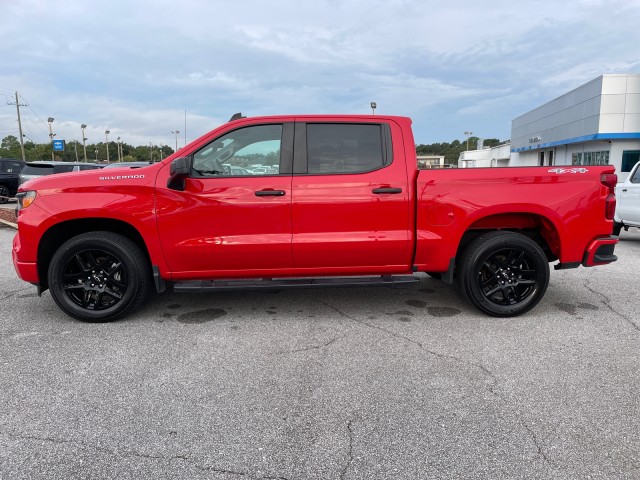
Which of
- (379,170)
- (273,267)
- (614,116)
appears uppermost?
(614,116)

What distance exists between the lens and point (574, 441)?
2.54 metres

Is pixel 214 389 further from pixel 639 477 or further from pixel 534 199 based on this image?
pixel 534 199

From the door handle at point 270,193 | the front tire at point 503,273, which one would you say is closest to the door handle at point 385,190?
the door handle at point 270,193

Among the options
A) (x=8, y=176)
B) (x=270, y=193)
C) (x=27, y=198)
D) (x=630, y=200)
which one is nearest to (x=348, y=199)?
(x=270, y=193)

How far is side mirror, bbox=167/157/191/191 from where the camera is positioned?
4.07 m

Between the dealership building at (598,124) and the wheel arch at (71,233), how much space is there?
25492mm

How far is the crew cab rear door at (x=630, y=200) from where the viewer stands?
9.07m

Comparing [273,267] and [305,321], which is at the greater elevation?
[273,267]

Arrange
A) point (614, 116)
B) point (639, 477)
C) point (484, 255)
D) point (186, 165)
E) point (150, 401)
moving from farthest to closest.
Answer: point (614, 116), point (484, 255), point (186, 165), point (150, 401), point (639, 477)

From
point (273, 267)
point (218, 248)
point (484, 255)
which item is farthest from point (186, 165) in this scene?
point (484, 255)

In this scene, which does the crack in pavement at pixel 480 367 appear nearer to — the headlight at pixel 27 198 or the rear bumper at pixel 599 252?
the rear bumper at pixel 599 252

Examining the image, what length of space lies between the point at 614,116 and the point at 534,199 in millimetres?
25780

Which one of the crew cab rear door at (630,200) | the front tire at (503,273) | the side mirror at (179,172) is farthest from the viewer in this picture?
the crew cab rear door at (630,200)

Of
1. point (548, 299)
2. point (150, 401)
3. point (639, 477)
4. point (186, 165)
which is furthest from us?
point (548, 299)
